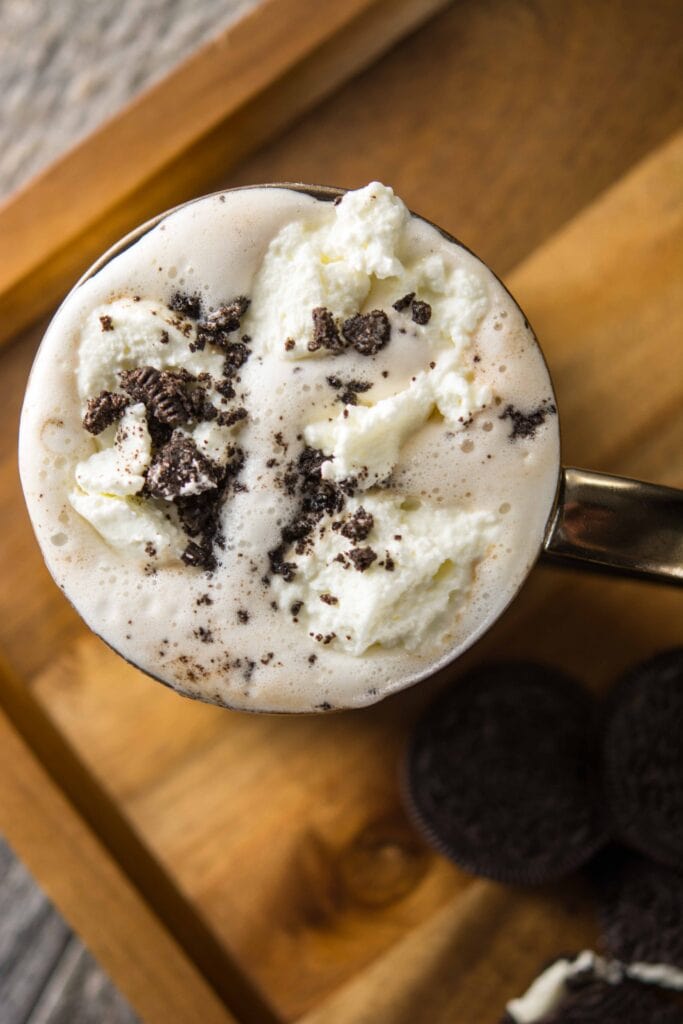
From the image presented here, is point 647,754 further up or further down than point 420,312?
further down

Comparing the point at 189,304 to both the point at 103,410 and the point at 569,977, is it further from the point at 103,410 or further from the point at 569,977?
the point at 569,977

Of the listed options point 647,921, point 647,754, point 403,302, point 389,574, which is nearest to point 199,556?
point 389,574

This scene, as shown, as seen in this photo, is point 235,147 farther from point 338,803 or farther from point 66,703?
point 338,803

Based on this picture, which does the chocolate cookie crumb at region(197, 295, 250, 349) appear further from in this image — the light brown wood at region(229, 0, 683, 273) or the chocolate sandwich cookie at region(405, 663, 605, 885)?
the chocolate sandwich cookie at region(405, 663, 605, 885)

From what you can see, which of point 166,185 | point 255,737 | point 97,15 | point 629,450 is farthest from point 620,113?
point 255,737

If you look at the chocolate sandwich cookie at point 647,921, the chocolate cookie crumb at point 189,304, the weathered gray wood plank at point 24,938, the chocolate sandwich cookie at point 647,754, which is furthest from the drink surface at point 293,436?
the weathered gray wood plank at point 24,938
